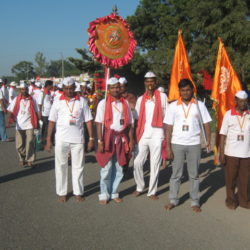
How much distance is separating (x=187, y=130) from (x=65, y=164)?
6.52 feet

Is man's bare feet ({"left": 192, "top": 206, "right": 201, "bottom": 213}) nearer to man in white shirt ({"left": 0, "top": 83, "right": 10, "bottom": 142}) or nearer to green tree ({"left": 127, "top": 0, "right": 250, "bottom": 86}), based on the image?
man in white shirt ({"left": 0, "top": 83, "right": 10, "bottom": 142})

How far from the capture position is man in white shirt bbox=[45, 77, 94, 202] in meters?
5.08

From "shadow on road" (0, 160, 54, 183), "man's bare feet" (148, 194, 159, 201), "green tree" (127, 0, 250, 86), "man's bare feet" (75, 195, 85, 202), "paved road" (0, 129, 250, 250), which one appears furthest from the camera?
"green tree" (127, 0, 250, 86)

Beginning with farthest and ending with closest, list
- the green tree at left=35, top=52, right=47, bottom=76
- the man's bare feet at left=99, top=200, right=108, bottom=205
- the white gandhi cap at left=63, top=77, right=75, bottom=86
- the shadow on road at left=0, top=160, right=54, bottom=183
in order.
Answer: the green tree at left=35, top=52, right=47, bottom=76
the shadow on road at left=0, top=160, right=54, bottom=183
the man's bare feet at left=99, top=200, right=108, bottom=205
the white gandhi cap at left=63, top=77, right=75, bottom=86

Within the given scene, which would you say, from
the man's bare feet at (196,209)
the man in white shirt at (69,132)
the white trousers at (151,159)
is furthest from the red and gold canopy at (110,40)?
the man's bare feet at (196,209)

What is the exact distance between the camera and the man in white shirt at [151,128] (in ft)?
17.3

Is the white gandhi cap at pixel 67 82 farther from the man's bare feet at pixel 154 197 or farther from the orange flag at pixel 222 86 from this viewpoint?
the orange flag at pixel 222 86

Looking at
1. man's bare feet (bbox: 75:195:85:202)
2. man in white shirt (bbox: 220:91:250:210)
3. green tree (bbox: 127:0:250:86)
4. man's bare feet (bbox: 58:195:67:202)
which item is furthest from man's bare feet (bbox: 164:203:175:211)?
green tree (bbox: 127:0:250:86)

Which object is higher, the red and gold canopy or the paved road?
the red and gold canopy

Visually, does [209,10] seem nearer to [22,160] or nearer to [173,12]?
[173,12]

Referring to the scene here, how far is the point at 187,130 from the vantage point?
4703 mm

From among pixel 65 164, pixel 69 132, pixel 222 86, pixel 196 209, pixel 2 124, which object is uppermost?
pixel 222 86

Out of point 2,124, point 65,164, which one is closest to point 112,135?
point 65,164

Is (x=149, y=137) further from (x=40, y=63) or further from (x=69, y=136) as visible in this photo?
(x=40, y=63)
